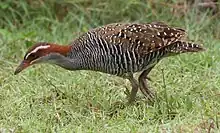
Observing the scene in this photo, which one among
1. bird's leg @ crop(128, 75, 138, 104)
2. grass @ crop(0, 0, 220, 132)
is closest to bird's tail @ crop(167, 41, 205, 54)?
grass @ crop(0, 0, 220, 132)

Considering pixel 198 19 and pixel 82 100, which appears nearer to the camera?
pixel 82 100

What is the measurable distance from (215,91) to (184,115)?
834mm

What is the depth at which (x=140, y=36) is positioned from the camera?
23.2 ft

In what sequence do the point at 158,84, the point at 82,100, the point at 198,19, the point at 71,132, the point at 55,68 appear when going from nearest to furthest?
the point at 71,132, the point at 82,100, the point at 158,84, the point at 55,68, the point at 198,19

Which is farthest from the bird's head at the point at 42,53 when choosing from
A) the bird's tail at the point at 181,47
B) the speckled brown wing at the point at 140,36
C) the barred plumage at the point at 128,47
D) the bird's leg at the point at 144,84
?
the bird's tail at the point at 181,47

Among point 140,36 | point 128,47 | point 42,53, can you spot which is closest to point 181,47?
point 140,36

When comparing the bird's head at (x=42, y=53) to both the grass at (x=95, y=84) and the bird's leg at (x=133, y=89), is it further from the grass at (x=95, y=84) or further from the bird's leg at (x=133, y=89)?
the bird's leg at (x=133, y=89)

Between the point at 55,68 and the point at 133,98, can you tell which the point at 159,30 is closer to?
the point at 133,98

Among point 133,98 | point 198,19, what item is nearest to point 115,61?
point 133,98

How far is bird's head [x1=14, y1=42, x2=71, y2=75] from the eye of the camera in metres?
7.05

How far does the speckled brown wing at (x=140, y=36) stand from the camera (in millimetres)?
6992

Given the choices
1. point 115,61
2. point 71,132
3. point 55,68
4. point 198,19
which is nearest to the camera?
point 71,132

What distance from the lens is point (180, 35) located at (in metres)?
7.15

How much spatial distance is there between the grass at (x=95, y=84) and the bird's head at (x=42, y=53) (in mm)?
433
